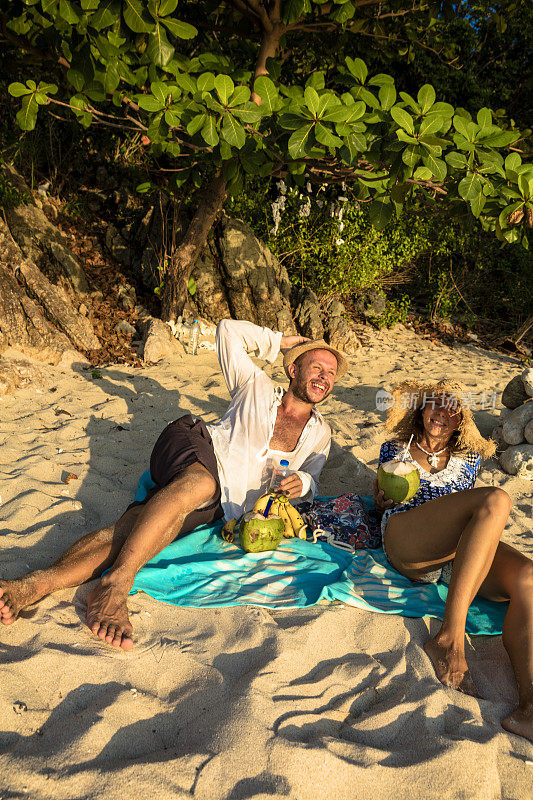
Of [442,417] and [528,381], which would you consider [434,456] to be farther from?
[528,381]

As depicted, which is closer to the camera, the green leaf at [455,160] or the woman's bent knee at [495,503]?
the woman's bent knee at [495,503]

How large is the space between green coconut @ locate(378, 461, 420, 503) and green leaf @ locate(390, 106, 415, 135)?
1.91 meters

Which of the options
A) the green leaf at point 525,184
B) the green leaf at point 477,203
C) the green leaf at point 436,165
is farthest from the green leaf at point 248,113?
the green leaf at point 525,184

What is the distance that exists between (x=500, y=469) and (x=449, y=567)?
1815mm

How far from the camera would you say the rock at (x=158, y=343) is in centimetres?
629

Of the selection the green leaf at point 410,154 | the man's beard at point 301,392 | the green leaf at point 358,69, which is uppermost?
the green leaf at point 358,69

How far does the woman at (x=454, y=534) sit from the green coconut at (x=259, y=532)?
1.86ft

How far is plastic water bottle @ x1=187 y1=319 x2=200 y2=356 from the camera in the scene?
6688mm

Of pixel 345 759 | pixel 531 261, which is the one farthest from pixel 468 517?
pixel 531 261

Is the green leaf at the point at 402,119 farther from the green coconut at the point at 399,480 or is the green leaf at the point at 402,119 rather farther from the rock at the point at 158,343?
the rock at the point at 158,343

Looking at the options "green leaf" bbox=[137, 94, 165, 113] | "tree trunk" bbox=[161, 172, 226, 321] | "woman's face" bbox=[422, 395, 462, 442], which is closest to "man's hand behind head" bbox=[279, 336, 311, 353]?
"woman's face" bbox=[422, 395, 462, 442]

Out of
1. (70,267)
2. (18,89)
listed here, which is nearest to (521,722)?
(18,89)

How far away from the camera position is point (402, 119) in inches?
125

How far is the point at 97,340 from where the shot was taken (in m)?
6.40
